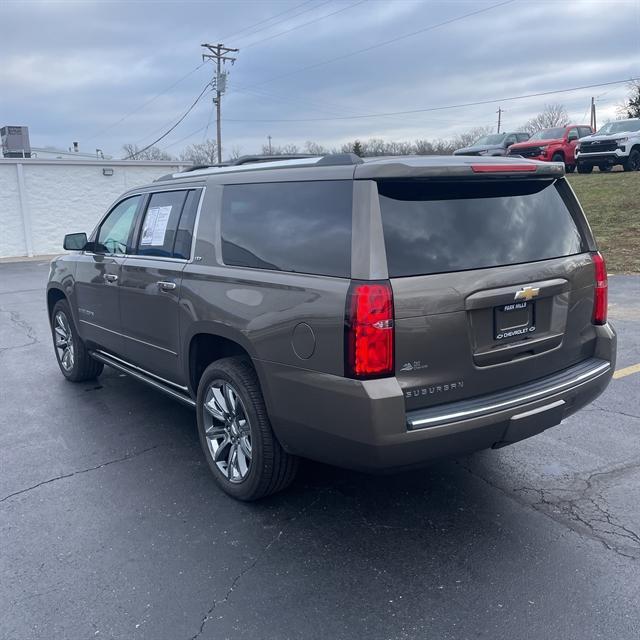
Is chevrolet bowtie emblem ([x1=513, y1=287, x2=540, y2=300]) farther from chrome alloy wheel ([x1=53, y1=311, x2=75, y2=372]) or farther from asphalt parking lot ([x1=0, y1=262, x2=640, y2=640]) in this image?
chrome alloy wheel ([x1=53, y1=311, x2=75, y2=372])

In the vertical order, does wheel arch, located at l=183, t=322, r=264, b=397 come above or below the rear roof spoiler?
below

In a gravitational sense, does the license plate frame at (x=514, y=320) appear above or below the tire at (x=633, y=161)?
below

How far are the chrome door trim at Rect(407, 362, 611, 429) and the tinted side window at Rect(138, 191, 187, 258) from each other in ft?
7.36

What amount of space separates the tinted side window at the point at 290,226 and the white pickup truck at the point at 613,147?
68.5ft

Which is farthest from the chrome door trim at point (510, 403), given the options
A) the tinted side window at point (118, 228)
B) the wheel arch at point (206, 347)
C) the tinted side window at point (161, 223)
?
the tinted side window at point (118, 228)

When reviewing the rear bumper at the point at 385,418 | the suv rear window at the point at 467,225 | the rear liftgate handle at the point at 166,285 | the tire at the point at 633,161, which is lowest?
the rear bumper at the point at 385,418

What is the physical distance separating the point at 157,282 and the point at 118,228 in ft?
3.84

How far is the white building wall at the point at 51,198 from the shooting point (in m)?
21.3

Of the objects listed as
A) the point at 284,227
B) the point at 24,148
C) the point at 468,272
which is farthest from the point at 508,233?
the point at 24,148

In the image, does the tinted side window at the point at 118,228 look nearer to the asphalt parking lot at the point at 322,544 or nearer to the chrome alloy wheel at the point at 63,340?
the chrome alloy wheel at the point at 63,340

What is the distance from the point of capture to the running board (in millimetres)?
4286

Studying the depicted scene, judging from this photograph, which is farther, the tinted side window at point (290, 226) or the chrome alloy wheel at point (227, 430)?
the chrome alloy wheel at point (227, 430)

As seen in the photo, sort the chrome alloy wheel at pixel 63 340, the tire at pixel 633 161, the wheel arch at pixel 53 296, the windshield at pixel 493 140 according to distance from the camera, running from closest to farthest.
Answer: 1. the chrome alloy wheel at pixel 63 340
2. the wheel arch at pixel 53 296
3. the tire at pixel 633 161
4. the windshield at pixel 493 140

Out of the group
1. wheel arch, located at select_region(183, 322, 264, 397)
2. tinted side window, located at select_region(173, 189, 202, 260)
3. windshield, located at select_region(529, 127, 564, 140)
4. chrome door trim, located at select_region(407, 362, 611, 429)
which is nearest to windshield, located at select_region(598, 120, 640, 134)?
windshield, located at select_region(529, 127, 564, 140)
